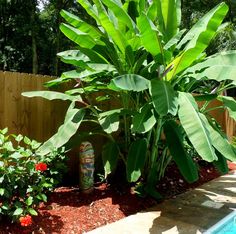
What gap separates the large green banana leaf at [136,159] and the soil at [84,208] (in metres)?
0.56

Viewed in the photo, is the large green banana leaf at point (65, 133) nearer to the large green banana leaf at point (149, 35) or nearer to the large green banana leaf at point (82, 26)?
the large green banana leaf at point (82, 26)

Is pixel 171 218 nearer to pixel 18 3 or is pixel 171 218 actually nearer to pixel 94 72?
pixel 94 72

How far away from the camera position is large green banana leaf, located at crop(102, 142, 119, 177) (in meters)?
5.34

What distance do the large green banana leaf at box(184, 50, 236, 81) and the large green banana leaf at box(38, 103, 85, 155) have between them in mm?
1731

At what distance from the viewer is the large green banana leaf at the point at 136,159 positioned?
4891mm

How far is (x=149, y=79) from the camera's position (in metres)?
5.37

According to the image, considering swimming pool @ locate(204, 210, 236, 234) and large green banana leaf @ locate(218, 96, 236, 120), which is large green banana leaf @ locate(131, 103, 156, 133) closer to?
large green banana leaf @ locate(218, 96, 236, 120)

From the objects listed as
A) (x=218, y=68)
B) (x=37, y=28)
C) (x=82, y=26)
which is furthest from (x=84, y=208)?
(x=37, y=28)

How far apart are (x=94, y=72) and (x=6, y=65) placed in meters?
21.4

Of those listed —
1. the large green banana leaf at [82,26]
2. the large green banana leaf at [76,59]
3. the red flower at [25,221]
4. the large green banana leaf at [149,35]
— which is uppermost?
the large green banana leaf at [82,26]

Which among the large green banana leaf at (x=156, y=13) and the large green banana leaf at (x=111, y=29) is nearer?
the large green banana leaf at (x=111, y=29)

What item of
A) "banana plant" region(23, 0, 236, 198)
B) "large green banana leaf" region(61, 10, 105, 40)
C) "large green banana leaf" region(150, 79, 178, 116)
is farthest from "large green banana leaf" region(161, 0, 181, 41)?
"large green banana leaf" region(150, 79, 178, 116)

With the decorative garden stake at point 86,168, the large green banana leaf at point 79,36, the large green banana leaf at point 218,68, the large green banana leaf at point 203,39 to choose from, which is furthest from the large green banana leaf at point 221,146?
the large green banana leaf at point 79,36

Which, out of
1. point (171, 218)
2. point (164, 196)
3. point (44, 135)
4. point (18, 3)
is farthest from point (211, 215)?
point (18, 3)
